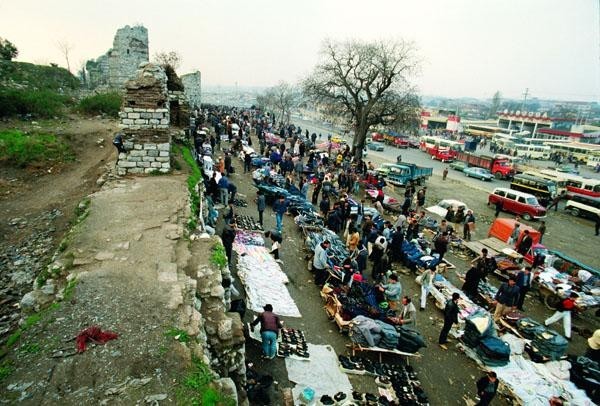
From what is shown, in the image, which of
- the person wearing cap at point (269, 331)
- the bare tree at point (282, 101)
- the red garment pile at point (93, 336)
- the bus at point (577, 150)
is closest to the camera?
the red garment pile at point (93, 336)

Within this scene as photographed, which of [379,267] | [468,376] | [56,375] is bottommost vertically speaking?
[468,376]

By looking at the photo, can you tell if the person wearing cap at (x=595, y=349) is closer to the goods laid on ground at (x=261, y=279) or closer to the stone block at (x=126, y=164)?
the goods laid on ground at (x=261, y=279)

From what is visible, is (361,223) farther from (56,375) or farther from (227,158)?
(56,375)

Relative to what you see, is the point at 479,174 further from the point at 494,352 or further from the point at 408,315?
the point at 408,315

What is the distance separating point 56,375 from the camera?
3.68m

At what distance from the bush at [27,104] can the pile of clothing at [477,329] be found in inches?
835

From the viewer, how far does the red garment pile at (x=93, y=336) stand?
408 cm

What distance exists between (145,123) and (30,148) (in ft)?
20.1

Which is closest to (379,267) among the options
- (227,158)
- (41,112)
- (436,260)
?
(436,260)

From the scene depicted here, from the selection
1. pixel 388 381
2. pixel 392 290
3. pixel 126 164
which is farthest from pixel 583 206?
pixel 126 164

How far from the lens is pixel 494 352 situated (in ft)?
25.4

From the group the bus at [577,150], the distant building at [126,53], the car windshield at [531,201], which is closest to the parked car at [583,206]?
the car windshield at [531,201]

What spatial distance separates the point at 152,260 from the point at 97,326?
1813mm

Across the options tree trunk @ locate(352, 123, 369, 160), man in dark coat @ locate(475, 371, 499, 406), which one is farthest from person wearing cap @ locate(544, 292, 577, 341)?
tree trunk @ locate(352, 123, 369, 160)
